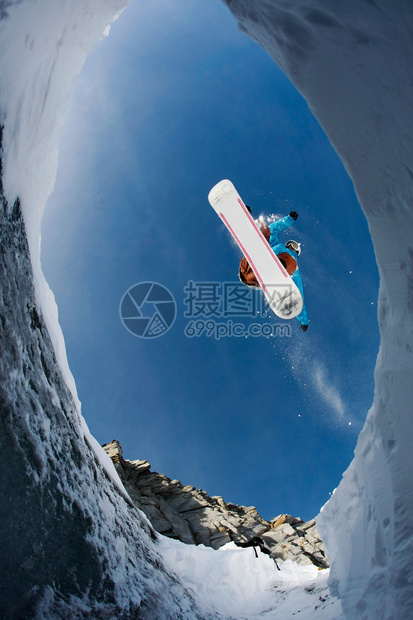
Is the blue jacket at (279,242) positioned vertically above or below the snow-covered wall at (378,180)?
above

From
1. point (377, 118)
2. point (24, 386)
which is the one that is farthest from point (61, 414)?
point (377, 118)

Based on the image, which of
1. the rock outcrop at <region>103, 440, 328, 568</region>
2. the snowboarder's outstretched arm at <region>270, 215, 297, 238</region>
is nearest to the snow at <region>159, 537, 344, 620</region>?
the snowboarder's outstretched arm at <region>270, 215, 297, 238</region>

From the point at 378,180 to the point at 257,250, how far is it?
10.4 ft

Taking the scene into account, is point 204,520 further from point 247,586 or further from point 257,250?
point 257,250

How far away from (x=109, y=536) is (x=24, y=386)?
78.8 inches

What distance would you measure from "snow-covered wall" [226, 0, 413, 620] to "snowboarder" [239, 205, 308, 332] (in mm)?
3051

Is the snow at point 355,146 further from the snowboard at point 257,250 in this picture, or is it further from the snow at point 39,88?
the snowboard at point 257,250

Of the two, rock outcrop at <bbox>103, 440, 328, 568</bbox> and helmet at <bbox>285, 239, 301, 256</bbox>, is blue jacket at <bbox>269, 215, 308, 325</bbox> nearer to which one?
helmet at <bbox>285, 239, 301, 256</bbox>

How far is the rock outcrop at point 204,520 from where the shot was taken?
42.9ft

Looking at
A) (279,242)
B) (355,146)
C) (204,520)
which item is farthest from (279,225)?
(204,520)

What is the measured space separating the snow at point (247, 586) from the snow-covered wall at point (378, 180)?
1.60 meters

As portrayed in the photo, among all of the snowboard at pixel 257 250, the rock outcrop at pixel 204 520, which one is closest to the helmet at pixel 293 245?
the snowboard at pixel 257 250

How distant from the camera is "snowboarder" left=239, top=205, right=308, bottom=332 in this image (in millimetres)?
6391

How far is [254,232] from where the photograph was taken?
5957 millimetres
